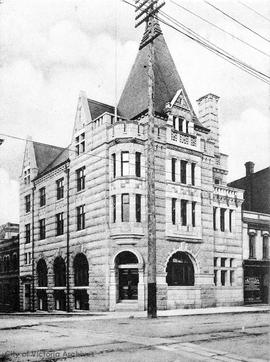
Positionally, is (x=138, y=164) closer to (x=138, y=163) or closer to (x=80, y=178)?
(x=138, y=163)

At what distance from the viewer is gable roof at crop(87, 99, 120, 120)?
32.1m

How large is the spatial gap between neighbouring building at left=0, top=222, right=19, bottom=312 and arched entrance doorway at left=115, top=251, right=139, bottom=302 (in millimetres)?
18344

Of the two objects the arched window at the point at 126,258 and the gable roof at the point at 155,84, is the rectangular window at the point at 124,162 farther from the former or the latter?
the arched window at the point at 126,258

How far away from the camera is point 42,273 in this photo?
126 ft

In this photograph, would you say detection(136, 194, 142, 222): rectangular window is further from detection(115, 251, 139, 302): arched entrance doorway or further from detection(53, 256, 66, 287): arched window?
detection(53, 256, 66, 287): arched window

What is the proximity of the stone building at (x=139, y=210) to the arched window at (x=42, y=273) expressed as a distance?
17 centimetres

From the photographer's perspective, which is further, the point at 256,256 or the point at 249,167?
the point at 249,167

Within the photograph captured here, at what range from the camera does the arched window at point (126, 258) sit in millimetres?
28047

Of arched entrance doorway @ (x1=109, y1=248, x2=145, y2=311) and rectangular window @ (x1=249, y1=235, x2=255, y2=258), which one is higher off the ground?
rectangular window @ (x1=249, y1=235, x2=255, y2=258)

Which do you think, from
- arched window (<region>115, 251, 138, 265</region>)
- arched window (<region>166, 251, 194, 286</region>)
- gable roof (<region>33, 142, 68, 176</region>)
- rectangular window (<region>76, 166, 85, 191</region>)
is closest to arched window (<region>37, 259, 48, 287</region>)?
gable roof (<region>33, 142, 68, 176</region>)

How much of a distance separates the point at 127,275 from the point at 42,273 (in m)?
13.0

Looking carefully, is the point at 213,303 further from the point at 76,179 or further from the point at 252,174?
the point at 252,174

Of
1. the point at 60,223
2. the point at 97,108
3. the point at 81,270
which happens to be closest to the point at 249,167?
the point at 97,108

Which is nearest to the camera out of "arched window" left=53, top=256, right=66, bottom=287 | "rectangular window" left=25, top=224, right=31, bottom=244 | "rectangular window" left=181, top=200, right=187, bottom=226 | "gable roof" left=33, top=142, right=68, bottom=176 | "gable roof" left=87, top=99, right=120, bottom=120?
"rectangular window" left=181, top=200, right=187, bottom=226
